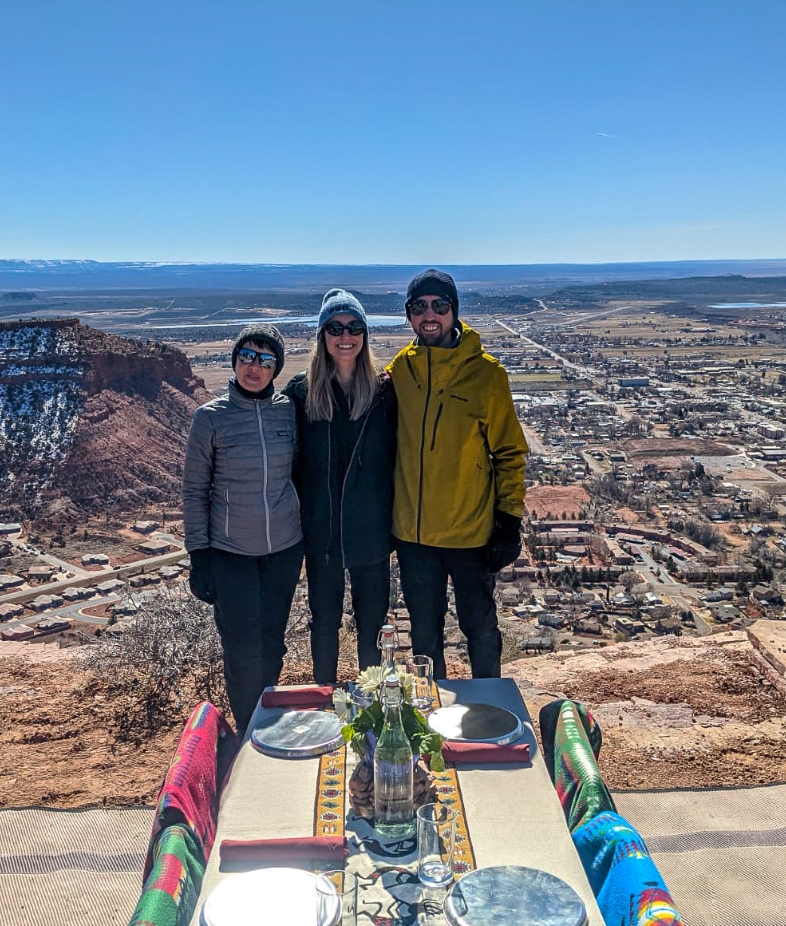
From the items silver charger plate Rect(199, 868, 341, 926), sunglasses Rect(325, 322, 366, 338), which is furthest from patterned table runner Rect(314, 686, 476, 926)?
sunglasses Rect(325, 322, 366, 338)

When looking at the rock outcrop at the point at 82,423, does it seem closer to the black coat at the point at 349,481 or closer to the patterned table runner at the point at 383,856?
the black coat at the point at 349,481

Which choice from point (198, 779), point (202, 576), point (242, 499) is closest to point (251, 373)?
point (242, 499)

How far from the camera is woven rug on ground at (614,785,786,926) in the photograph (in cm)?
347

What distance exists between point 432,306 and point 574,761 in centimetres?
218

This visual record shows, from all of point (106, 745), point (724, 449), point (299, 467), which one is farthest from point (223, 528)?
point (724, 449)

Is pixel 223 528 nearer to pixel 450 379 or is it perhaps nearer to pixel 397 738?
pixel 450 379

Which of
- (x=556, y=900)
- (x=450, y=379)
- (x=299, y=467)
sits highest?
(x=450, y=379)

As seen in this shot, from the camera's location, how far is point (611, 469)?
43.9 m

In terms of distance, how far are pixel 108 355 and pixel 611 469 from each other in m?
24.9

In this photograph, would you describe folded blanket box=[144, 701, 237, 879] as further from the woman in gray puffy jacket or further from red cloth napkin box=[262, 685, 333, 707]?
the woman in gray puffy jacket

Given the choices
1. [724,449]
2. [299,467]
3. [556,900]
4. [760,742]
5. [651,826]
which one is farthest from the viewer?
[724,449]

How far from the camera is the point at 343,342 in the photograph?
412 cm

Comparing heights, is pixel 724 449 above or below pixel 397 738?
below

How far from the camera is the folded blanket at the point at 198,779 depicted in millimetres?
2992
